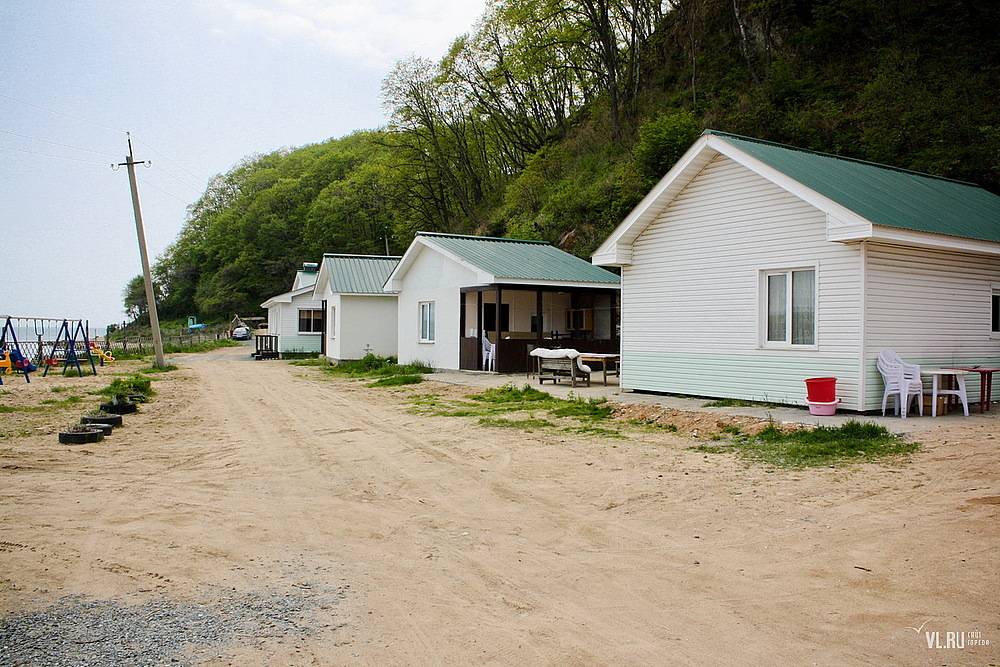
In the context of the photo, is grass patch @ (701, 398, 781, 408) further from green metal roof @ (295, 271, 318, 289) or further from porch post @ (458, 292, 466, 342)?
green metal roof @ (295, 271, 318, 289)

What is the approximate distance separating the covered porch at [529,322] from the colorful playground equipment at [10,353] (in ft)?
40.0

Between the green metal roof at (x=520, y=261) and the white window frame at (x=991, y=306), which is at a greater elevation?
the green metal roof at (x=520, y=261)

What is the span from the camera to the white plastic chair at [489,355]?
851 inches

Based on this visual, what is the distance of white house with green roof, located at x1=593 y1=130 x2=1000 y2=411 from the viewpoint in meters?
11.2

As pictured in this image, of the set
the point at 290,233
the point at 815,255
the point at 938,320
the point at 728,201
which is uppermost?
the point at 290,233

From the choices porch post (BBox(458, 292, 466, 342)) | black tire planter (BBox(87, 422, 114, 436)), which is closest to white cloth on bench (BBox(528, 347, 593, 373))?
porch post (BBox(458, 292, 466, 342))

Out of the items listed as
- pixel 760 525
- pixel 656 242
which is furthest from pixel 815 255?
pixel 760 525

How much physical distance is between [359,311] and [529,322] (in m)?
9.17

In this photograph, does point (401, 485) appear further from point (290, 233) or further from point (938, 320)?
point (290, 233)

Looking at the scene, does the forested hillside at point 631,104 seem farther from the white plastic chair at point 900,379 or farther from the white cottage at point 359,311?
the white plastic chair at point 900,379

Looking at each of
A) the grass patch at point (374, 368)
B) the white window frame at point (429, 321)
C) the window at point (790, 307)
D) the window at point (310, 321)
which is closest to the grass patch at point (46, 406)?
the grass patch at point (374, 368)

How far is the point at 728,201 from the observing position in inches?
514

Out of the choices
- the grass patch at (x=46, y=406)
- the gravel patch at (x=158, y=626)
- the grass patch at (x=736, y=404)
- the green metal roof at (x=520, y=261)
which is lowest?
the gravel patch at (x=158, y=626)

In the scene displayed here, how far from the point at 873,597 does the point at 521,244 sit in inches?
882
